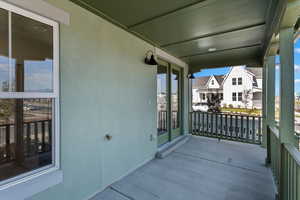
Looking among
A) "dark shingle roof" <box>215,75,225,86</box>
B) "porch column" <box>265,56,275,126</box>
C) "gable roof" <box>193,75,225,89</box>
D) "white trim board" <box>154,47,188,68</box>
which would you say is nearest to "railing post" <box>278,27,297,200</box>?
"porch column" <box>265,56,275,126</box>

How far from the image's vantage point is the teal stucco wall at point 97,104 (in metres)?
1.73

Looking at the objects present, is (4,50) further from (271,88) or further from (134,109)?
(271,88)

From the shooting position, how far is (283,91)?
1.65m

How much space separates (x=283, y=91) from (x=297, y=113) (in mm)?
400

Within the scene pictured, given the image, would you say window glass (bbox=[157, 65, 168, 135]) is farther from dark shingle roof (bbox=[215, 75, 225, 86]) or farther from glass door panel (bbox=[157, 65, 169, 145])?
dark shingle roof (bbox=[215, 75, 225, 86])

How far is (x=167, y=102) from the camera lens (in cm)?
397

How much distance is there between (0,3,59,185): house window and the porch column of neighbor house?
2.54 m

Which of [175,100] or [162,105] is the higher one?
[175,100]

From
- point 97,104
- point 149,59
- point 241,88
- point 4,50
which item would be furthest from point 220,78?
point 4,50

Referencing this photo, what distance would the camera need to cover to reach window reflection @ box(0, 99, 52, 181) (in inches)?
60.3

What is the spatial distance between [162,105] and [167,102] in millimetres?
233

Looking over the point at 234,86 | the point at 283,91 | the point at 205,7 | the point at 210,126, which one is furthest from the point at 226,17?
the point at 234,86

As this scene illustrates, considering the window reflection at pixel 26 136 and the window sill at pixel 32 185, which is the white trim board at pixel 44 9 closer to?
the window reflection at pixel 26 136

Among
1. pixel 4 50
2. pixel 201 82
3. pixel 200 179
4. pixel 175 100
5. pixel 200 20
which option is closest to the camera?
pixel 4 50
